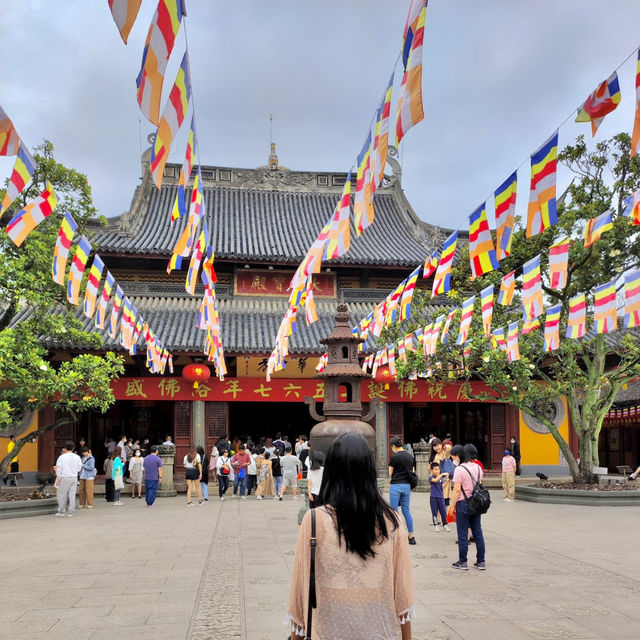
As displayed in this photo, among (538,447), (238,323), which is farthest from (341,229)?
(538,447)

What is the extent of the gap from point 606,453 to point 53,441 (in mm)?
24000

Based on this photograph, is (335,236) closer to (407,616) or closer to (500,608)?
(500,608)

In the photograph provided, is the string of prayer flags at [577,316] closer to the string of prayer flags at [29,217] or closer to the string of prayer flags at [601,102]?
the string of prayer flags at [601,102]

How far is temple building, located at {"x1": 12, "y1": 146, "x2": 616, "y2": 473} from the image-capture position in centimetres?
2259

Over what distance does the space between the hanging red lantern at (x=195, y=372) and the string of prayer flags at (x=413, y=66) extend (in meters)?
16.4

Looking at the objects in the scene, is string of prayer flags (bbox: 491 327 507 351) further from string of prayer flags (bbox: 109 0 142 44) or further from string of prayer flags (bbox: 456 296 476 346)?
string of prayer flags (bbox: 109 0 142 44)

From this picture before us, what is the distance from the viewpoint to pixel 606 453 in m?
31.2

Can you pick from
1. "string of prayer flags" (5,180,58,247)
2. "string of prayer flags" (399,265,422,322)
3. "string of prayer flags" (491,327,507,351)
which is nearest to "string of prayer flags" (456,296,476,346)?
"string of prayer flags" (491,327,507,351)

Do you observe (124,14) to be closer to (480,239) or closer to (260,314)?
(480,239)

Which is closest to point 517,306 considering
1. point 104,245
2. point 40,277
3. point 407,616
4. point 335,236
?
point 335,236

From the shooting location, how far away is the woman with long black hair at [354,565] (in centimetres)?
291

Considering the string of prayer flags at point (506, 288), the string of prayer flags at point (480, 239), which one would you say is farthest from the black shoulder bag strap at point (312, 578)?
the string of prayer flags at point (506, 288)

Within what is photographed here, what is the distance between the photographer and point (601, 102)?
22.4 feet

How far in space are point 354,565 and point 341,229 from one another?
786 cm
